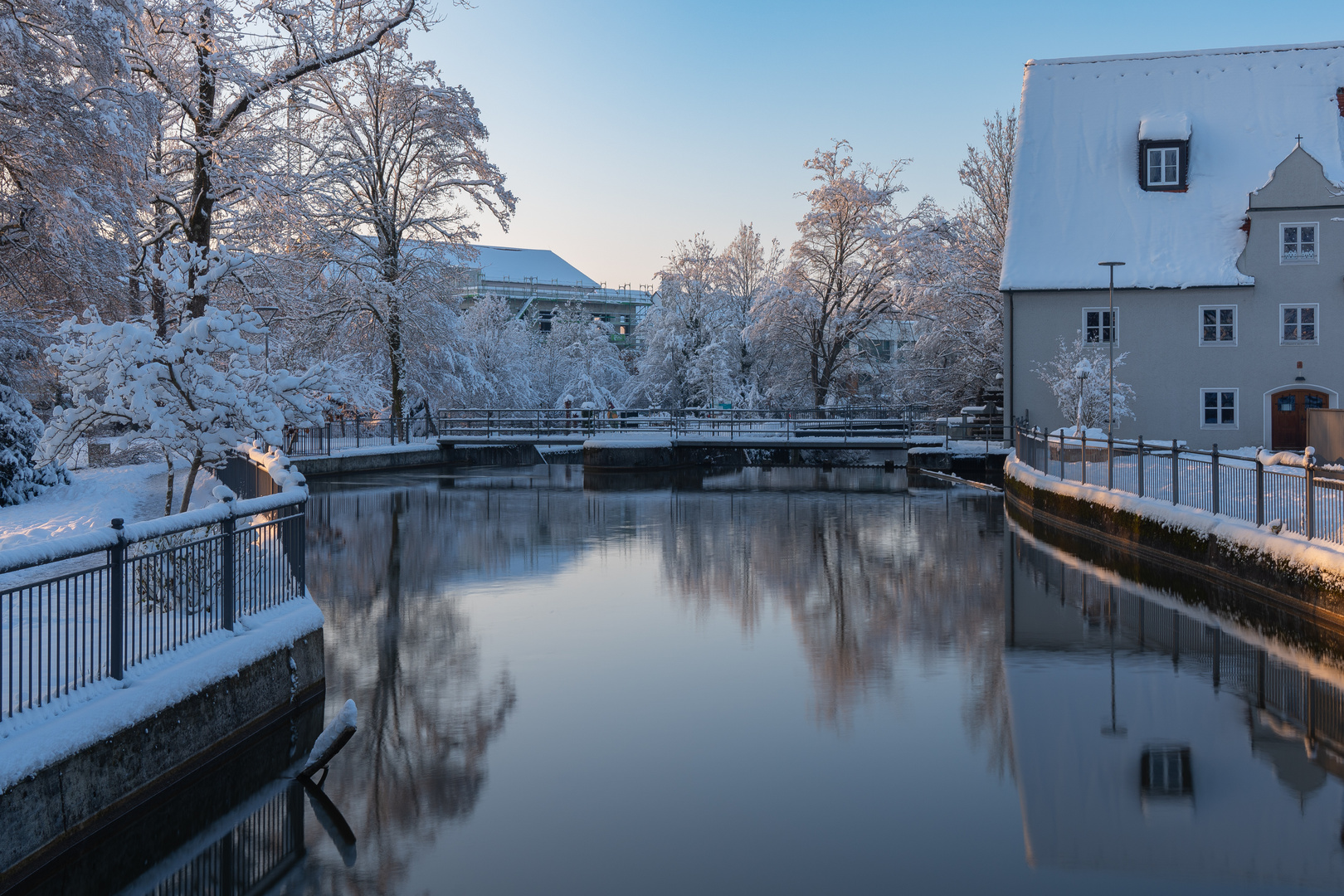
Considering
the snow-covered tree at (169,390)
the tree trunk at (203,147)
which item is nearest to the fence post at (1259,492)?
the snow-covered tree at (169,390)

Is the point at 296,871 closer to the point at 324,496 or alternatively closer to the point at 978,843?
the point at 978,843

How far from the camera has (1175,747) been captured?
902cm

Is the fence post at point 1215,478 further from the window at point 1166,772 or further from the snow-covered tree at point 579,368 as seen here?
the snow-covered tree at point 579,368

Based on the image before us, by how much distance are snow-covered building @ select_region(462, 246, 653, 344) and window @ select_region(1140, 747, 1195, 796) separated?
88410mm

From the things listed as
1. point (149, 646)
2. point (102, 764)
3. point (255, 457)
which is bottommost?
point (102, 764)

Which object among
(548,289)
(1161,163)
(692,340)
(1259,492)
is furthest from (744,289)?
(1259,492)

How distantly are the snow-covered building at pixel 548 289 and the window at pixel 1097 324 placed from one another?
62.3 metres

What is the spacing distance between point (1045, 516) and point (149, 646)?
64.8 feet

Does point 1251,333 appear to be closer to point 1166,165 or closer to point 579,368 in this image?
point 1166,165

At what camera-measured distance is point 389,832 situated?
7.50m

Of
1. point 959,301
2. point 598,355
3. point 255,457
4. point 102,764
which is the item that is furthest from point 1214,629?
point 598,355

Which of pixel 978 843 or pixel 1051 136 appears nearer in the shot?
pixel 978 843

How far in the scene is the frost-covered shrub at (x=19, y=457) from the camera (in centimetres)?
1742

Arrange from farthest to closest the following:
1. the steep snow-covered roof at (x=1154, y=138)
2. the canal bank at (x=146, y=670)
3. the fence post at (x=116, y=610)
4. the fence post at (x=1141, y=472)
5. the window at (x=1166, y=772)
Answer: the steep snow-covered roof at (x=1154, y=138) → the fence post at (x=1141, y=472) → the window at (x=1166, y=772) → the fence post at (x=116, y=610) → the canal bank at (x=146, y=670)
